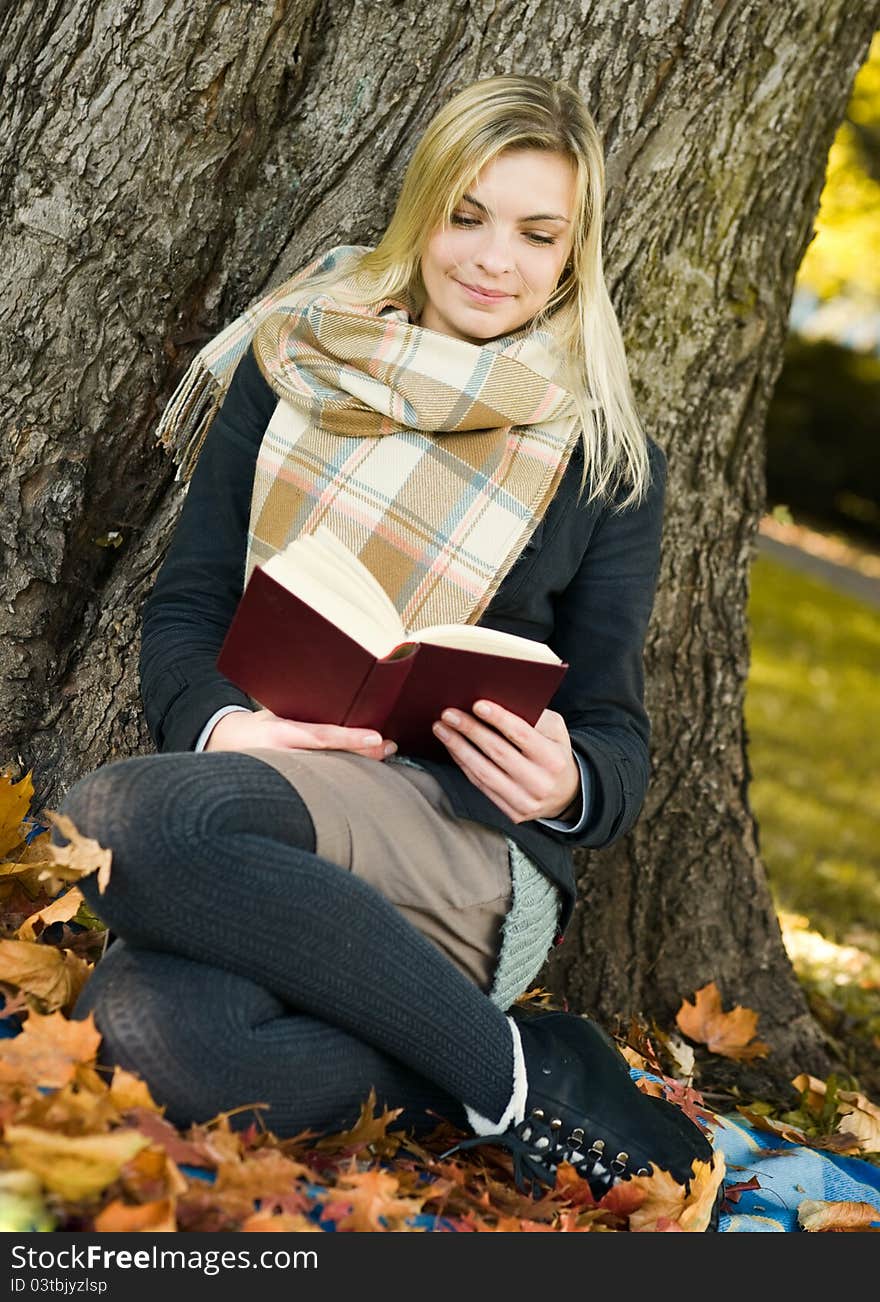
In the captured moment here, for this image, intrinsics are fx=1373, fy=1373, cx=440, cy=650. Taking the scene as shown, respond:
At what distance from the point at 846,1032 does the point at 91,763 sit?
91.6 inches

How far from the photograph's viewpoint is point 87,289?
2.95 meters

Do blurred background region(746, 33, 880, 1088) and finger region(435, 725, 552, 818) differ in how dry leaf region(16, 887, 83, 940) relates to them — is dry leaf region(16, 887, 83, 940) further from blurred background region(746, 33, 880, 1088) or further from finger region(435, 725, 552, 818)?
blurred background region(746, 33, 880, 1088)

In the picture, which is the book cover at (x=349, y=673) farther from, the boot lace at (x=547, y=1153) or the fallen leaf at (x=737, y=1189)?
the fallen leaf at (x=737, y=1189)

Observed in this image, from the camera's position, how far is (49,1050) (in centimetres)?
199

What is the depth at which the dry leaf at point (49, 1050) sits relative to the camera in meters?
1.95

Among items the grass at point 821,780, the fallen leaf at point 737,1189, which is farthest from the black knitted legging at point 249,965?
the grass at point 821,780

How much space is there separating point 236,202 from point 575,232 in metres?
0.82

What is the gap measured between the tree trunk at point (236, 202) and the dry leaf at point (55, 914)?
0.54 m

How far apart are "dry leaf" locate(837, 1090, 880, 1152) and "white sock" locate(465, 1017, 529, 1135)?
1256 millimetres

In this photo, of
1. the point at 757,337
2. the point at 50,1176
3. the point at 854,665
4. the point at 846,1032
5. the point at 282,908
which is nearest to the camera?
the point at 50,1176

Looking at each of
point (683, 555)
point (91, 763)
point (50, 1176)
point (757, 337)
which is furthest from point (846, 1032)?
point (50, 1176)

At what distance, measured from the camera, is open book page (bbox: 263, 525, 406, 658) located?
2.06 meters

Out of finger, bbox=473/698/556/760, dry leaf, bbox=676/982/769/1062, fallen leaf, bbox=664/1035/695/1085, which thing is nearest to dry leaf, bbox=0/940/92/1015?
finger, bbox=473/698/556/760

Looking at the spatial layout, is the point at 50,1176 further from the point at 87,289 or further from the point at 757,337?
the point at 757,337
